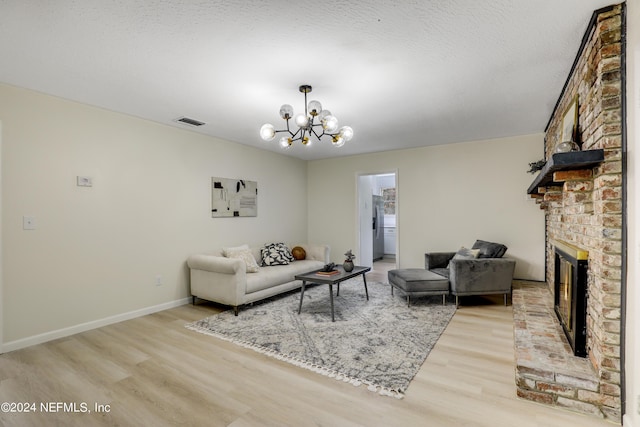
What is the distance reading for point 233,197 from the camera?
5.03 meters

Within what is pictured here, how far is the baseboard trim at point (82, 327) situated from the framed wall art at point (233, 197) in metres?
1.39

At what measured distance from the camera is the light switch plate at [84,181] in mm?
3287

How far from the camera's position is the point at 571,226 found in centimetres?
261

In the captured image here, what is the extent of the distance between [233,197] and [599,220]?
4.38m

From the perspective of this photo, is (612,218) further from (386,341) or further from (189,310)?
(189,310)

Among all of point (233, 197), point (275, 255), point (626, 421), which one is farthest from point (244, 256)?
point (626, 421)

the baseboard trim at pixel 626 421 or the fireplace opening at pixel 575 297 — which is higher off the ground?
the fireplace opening at pixel 575 297

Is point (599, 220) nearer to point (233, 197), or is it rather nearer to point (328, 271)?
point (328, 271)

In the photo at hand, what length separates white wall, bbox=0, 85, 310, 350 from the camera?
290 centimetres

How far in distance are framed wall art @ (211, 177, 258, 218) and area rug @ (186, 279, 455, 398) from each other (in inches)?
60.2

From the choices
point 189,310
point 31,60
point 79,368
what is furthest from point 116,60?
point 189,310

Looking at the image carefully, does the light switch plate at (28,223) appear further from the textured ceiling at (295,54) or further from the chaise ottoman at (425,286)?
the chaise ottoman at (425,286)

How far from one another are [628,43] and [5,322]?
4.95m

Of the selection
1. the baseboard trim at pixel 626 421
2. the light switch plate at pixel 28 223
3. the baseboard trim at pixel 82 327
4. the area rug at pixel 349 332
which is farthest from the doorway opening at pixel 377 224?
the light switch plate at pixel 28 223
